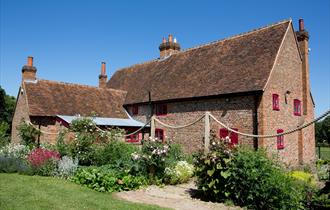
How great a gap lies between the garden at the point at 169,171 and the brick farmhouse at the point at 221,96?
458 cm

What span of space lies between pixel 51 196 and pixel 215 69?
14776 mm

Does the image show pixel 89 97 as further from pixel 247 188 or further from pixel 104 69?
pixel 247 188

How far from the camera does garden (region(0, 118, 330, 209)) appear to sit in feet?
25.1

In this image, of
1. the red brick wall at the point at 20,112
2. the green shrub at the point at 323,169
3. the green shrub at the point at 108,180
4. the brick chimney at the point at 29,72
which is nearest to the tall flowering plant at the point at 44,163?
the green shrub at the point at 108,180

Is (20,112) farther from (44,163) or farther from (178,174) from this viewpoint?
(178,174)

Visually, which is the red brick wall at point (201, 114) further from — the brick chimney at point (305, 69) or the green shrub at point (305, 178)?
the brick chimney at point (305, 69)

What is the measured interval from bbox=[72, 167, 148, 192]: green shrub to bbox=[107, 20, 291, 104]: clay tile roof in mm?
9022

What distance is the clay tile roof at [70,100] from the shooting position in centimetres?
2189

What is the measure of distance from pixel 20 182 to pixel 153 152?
4620mm

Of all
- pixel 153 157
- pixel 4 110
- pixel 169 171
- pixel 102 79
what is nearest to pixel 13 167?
pixel 153 157

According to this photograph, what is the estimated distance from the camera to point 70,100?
2388 cm

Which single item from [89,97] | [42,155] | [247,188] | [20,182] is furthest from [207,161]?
[89,97]

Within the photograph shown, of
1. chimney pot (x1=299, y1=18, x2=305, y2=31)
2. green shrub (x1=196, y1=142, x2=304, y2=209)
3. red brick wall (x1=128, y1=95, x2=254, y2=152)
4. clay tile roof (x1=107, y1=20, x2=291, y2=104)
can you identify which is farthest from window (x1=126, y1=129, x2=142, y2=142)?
green shrub (x1=196, y1=142, x2=304, y2=209)

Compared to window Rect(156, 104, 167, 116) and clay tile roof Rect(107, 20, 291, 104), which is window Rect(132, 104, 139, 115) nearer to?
clay tile roof Rect(107, 20, 291, 104)
